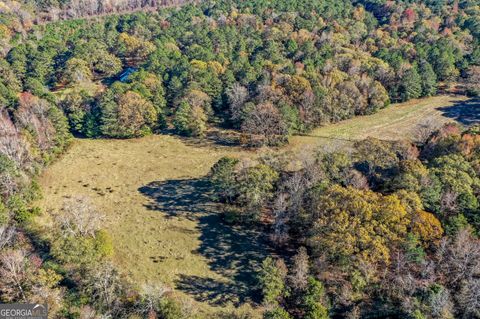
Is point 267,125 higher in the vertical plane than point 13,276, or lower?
higher

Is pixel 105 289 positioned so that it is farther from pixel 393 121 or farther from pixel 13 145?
pixel 393 121

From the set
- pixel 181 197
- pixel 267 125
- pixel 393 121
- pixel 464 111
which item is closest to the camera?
pixel 181 197

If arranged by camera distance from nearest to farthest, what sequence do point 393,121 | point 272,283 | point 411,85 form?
point 272,283 < point 393,121 < point 411,85

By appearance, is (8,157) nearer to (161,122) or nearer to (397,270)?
(161,122)

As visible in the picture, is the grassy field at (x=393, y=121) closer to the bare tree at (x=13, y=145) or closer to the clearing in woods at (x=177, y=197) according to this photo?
the clearing in woods at (x=177, y=197)

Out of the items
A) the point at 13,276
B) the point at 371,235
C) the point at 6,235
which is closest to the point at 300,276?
the point at 371,235

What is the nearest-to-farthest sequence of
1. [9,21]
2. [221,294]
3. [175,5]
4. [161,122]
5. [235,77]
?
[221,294]
[161,122]
[235,77]
[9,21]
[175,5]

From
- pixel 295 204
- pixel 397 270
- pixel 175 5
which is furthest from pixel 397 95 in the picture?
pixel 175 5

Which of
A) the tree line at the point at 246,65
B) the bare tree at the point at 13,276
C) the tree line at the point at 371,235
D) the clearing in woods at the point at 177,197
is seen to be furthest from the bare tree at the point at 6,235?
the tree line at the point at 246,65
